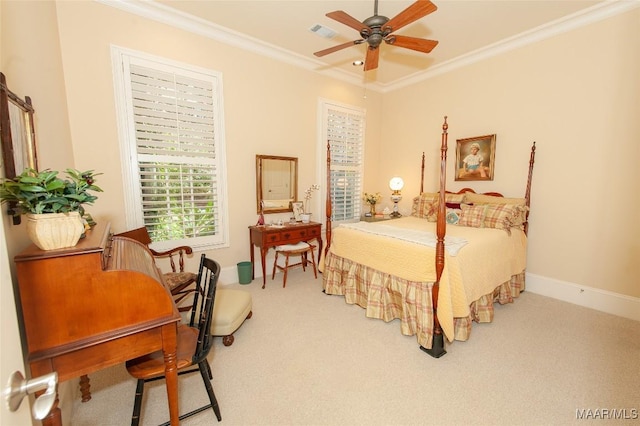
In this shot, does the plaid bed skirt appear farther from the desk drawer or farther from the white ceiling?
the white ceiling

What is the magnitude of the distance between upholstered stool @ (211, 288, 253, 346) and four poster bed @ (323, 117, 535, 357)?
3.86 feet

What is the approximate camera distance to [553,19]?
3.01m

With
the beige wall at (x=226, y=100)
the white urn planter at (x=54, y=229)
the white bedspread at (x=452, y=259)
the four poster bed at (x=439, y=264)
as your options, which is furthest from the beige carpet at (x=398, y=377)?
the beige wall at (x=226, y=100)

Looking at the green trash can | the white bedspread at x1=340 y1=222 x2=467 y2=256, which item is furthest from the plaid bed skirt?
the green trash can

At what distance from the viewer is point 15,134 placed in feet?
4.65

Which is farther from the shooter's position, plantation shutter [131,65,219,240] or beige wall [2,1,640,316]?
plantation shutter [131,65,219,240]

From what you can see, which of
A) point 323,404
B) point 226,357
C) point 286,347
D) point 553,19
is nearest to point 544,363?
point 323,404

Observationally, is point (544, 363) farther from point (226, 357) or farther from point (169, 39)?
point (169, 39)

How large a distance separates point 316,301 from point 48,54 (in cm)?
331

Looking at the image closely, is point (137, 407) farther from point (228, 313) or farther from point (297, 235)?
point (297, 235)

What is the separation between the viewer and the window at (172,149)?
9.40 feet

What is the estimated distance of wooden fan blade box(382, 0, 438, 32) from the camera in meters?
1.94

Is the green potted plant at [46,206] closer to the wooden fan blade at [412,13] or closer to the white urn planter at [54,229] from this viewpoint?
the white urn planter at [54,229]
